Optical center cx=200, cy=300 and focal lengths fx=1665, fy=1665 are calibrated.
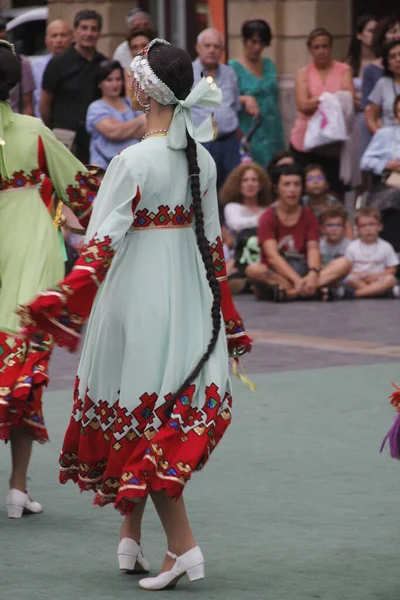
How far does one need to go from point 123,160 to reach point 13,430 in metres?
1.59

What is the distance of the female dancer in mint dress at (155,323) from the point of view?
200 inches

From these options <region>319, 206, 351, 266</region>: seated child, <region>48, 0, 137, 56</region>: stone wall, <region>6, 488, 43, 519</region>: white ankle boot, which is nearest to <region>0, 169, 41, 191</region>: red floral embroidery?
<region>6, 488, 43, 519</region>: white ankle boot

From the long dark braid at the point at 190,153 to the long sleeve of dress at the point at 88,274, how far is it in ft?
0.68

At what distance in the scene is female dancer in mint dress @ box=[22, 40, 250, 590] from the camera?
5.07m

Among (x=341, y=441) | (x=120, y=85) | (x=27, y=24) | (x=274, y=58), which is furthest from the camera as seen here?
(x=27, y=24)

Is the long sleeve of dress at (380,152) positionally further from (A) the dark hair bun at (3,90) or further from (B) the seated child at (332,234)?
(A) the dark hair bun at (3,90)

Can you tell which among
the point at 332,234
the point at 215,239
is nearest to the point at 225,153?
the point at 332,234

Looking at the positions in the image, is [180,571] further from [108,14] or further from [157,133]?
[108,14]

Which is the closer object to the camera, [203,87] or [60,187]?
[203,87]

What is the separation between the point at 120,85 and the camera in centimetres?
1287

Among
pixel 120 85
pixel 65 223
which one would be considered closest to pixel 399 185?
pixel 120 85

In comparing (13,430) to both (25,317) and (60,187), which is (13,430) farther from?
(25,317)

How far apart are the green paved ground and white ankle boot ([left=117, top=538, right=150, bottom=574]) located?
6 cm

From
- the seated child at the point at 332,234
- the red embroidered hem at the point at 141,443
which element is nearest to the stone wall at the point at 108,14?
the seated child at the point at 332,234
